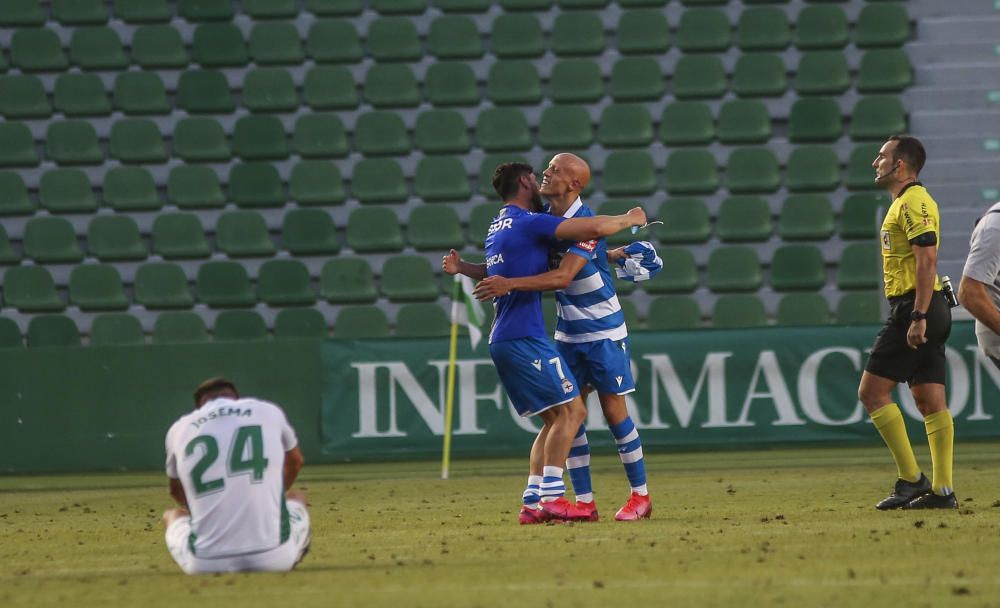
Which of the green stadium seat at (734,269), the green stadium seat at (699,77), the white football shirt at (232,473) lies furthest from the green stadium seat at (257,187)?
the white football shirt at (232,473)

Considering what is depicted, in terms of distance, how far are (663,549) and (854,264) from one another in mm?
11326

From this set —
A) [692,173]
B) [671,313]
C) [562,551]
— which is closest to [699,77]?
[692,173]

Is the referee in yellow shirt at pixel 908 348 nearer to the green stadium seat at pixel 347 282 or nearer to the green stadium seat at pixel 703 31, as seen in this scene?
the green stadium seat at pixel 347 282

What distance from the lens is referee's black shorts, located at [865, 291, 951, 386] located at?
9.08 metres

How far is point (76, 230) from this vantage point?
19109 millimetres

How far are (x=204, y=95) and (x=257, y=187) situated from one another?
1503mm

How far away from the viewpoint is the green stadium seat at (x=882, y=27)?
63.9ft

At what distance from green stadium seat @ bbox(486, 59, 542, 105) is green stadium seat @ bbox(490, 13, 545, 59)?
222 millimetres

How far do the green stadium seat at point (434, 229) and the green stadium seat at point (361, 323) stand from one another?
1.11 metres

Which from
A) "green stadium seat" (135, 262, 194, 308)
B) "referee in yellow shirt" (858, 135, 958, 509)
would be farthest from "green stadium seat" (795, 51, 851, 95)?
"referee in yellow shirt" (858, 135, 958, 509)

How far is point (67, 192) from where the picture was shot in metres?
19.2

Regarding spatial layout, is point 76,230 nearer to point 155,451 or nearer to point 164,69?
point 164,69

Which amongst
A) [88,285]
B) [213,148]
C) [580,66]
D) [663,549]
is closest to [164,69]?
[213,148]

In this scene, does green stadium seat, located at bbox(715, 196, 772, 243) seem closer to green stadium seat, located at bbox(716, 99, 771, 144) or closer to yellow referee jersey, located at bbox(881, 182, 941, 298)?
green stadium seat, located at bbox(716, 99, 771, 144)
